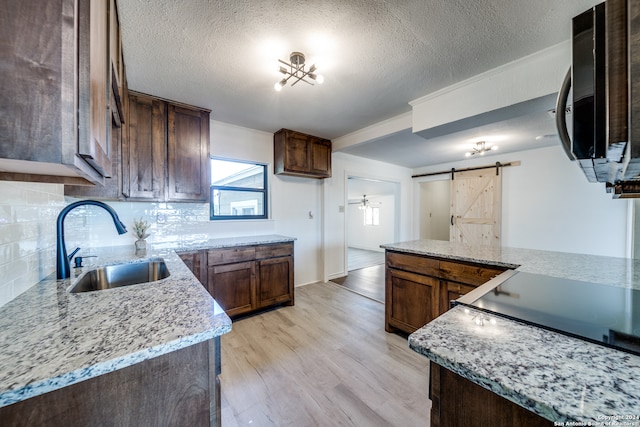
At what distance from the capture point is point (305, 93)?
2326mm

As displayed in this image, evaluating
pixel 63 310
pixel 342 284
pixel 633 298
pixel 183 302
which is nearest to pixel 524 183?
pixel 342 284

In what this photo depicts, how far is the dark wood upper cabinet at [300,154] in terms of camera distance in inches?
132

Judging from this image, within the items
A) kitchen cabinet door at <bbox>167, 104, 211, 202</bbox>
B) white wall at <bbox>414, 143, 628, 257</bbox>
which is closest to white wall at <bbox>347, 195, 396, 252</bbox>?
white wall at <bbox>414, 143, 628, 257</bbox>

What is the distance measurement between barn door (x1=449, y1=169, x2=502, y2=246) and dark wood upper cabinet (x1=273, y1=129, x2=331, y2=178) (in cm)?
317

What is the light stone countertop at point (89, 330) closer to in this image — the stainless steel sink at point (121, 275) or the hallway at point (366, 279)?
the stainless steel sink at point (121, 275)

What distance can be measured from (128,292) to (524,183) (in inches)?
223

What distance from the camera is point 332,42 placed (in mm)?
1637

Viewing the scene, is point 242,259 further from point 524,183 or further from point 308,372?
point 524,183

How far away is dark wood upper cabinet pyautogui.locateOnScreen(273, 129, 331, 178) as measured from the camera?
3.34 metres

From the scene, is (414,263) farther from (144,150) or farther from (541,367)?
(144,150)

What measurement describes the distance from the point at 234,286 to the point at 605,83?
9.60ft

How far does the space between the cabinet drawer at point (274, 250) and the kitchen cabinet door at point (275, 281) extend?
0.17 feet

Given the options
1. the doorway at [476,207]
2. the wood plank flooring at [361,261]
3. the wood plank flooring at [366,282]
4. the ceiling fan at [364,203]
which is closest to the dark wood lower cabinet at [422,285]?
the wood plank flooring at [366,282]

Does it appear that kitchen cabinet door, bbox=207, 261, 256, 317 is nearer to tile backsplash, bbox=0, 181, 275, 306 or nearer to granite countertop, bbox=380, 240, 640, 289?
tile backsplash, bbox=0, 181, 275, 306
